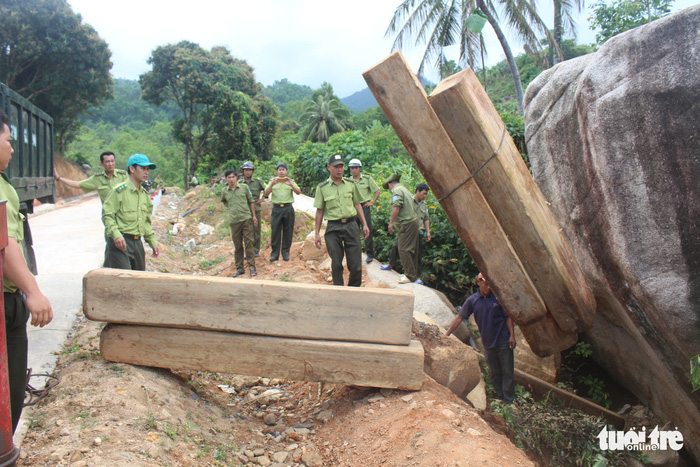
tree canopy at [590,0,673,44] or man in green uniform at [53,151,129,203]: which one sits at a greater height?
tree canopy at [590,0,673,44]

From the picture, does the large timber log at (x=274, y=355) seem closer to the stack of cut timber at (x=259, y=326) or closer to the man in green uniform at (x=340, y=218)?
the stack of cut timber at (x=259, y=326)

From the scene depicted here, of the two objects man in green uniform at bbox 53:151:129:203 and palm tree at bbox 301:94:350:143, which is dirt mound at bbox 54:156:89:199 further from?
man in green uniform at bbox 53:151:129:203

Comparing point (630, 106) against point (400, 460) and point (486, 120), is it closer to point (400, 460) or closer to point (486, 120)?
point (486, 120)

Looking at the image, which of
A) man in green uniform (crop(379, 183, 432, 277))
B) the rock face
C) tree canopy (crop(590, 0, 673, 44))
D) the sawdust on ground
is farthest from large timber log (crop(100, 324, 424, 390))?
tree canopy (crop(590, 0, 673, 44))

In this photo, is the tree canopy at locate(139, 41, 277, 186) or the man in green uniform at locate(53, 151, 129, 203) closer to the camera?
the man in green uniform at locate(53, 151, 129, 203)

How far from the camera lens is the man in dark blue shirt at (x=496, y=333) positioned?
14.7ft

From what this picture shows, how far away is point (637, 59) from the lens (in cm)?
364

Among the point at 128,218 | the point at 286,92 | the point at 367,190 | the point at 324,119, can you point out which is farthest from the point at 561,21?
the point at 286,92

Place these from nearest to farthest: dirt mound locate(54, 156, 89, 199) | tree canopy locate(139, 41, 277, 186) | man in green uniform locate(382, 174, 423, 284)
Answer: man in green uniform locate(382, 174, 423, 284) < dirt mound locate(54, 156, 89, 199) < tree canopy locate(139, 41, 277, 186)

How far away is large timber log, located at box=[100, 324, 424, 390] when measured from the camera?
3.60 metres

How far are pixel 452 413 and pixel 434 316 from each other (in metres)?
2.76

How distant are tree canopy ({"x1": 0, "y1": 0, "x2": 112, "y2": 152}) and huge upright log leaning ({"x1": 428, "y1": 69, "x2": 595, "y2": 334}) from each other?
61.8 ft

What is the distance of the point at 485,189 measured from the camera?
380 cm

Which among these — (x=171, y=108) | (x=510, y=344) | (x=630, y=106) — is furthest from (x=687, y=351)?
(x=171, y=108)
